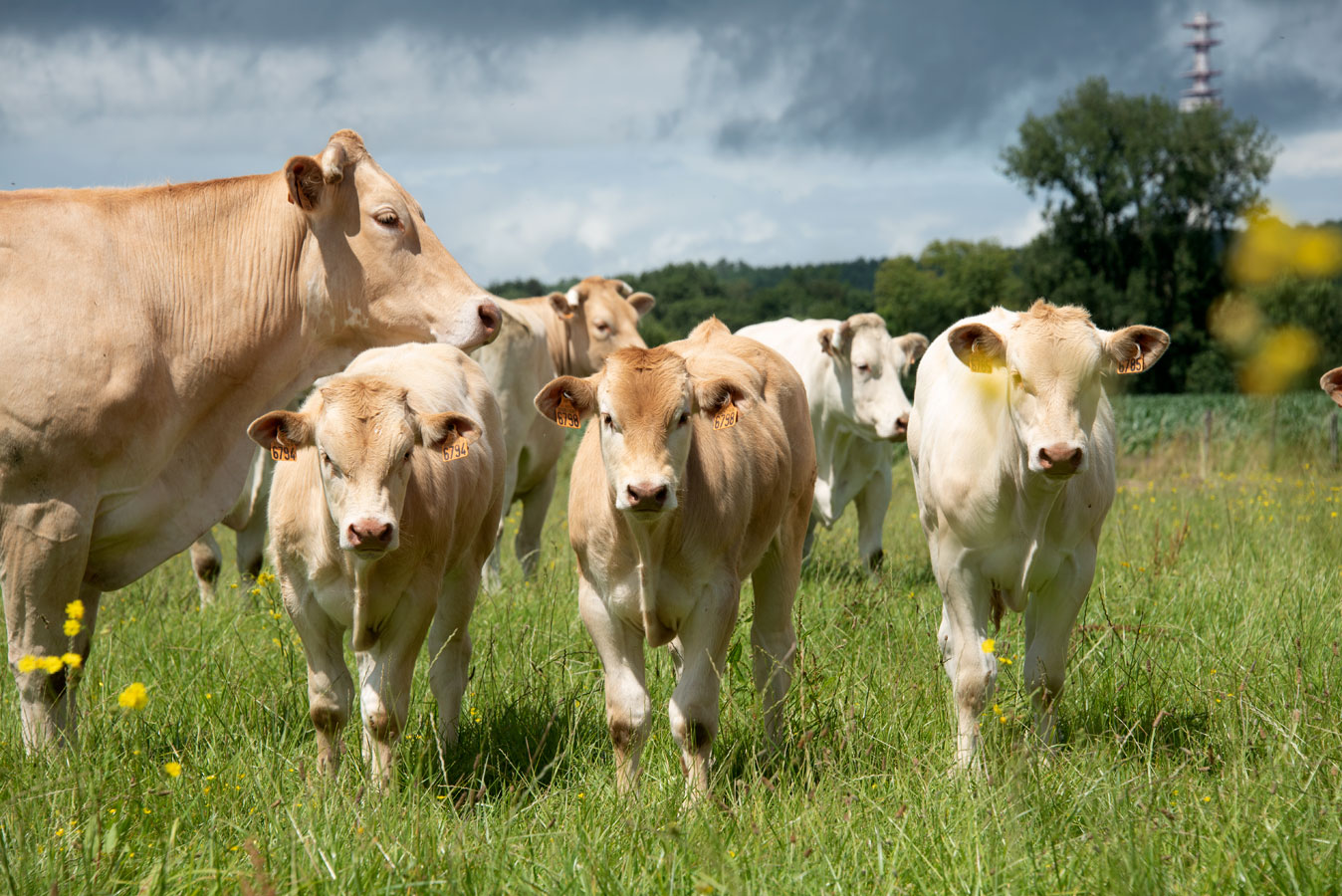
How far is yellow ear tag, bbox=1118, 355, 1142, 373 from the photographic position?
4.46 metres

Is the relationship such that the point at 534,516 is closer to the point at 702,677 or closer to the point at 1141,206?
the point at 702,677

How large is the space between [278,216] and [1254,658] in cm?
480

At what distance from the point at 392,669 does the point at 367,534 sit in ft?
2.74

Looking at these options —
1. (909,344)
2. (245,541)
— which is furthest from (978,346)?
(245,541)

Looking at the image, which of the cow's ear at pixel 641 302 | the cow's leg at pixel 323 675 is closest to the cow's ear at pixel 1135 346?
the cow's leg at pixel 323 675

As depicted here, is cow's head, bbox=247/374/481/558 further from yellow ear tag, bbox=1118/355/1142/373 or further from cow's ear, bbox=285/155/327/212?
yellow ear tag, bbox=1118/355/1142/373

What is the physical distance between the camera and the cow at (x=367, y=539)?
4.14 meters

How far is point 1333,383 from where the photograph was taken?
15.2 feet

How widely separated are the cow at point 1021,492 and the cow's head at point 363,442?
2055mm

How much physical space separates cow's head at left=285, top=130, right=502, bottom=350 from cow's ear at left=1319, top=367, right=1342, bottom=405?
3380 mm

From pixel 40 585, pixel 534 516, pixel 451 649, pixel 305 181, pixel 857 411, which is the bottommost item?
pixel 534 516

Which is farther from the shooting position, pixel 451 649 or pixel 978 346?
pixel 451 649

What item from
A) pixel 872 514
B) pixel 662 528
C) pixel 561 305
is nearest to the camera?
pixel 662 528

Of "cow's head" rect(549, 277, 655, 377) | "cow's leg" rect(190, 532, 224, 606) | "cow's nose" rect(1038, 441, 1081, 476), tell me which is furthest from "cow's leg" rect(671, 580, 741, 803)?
"cow's head" rect(549, 277, 655, 377)
